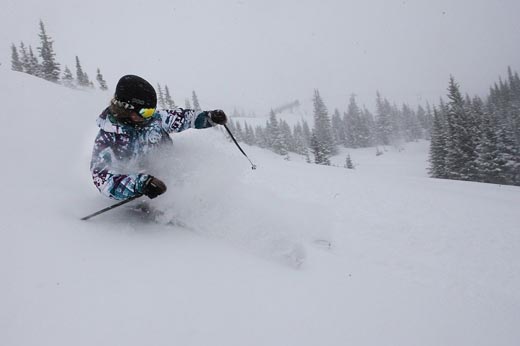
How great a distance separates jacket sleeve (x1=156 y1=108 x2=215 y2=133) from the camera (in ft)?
13.3

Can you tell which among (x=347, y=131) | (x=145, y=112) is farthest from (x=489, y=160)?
(x=347, y=131)

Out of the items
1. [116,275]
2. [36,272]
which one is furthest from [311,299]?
[36,272]

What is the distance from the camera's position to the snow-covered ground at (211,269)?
1.74 m

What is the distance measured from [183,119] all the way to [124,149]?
1030mm

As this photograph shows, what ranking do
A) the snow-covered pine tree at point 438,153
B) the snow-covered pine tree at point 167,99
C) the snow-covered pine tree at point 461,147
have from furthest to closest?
the snow-covered pine tree at point 167,99
the snow-covered pine tree at point 438,153
the snow-covered pine tree at point 461,147

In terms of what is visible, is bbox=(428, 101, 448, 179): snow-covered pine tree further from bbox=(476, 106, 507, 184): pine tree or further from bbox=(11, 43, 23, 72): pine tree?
bbox=(11, 43, 23, 72): pine tree

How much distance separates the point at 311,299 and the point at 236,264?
72cm

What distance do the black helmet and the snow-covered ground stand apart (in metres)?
A: 0.77

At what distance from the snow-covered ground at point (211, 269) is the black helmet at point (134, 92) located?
0.77 meters

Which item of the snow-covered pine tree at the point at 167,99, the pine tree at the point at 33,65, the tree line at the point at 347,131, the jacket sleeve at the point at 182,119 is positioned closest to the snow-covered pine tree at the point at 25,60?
the pine tree at the point at 33,65

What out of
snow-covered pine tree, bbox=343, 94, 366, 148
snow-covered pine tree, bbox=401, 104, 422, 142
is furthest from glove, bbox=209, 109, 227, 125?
snow-covered pine tree, bbox=401, 104, 422, 142

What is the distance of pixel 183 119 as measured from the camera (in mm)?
4172

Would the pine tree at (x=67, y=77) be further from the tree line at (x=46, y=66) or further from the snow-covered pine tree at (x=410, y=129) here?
the snow-covered pine tree at (x=410, y=129)

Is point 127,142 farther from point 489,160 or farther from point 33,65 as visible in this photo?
point 33,65
